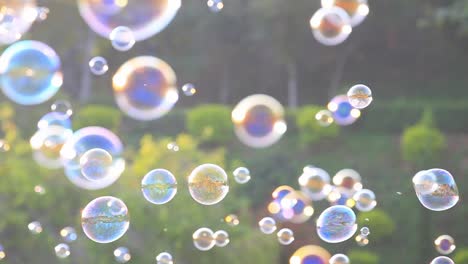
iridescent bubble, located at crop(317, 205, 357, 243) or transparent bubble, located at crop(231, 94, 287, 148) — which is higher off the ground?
transparent bubble, located at crop(231, 94, 287, 148)

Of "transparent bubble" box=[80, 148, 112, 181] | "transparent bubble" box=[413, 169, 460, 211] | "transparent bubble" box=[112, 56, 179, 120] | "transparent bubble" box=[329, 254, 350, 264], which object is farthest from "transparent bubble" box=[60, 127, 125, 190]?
"transparent bubble" box=[413, 169, 460, 211]

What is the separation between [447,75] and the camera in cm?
1777

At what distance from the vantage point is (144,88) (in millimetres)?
3574

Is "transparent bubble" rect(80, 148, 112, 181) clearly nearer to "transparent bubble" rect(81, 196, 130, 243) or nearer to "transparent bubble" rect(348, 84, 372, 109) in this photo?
"transparent bubble" rect(81, 196, 130, 243)

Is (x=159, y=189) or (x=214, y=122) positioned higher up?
(x=214, y=122)

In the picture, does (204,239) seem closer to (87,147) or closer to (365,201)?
(87,147)

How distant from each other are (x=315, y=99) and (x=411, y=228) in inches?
350

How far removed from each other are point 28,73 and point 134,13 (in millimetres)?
606

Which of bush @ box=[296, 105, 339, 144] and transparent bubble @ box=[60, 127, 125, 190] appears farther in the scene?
→ bush @ box=[296, 105, 339, 144]

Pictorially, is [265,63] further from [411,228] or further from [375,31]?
[411,228]

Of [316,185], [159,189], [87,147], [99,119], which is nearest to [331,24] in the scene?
[316,185]

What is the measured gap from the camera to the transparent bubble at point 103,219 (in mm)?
3273

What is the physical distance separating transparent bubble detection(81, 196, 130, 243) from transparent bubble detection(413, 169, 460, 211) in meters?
1.39

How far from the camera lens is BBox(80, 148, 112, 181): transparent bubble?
134 inches
